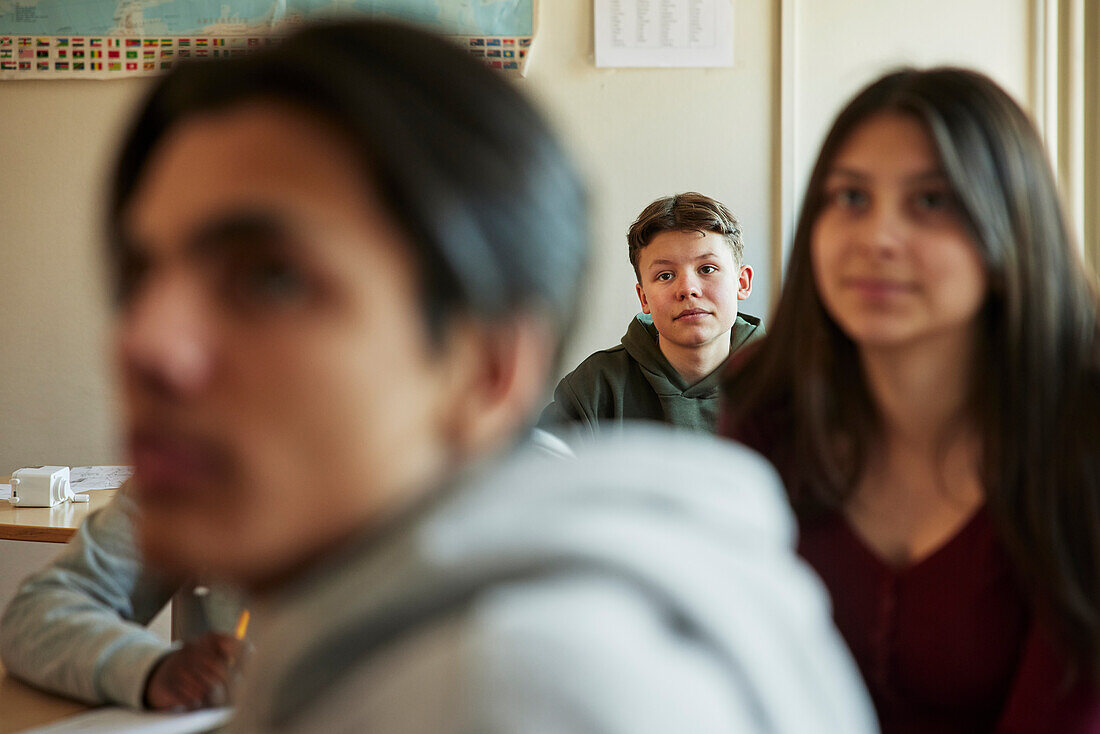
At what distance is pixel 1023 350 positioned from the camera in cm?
95

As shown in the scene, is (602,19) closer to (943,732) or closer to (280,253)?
(943,732)

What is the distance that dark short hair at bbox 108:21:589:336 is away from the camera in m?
0.38

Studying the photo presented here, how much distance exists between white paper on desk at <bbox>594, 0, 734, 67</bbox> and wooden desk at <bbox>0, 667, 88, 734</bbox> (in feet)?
8.54

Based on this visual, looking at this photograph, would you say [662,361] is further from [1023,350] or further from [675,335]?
[1023,350]

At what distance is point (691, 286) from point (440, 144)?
1895 mm

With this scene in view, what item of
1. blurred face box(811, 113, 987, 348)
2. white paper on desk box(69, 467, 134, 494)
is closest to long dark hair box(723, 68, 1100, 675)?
blurred face box(811, 113, 987, 348)

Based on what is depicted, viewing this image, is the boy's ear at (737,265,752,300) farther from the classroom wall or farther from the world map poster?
the world map poster

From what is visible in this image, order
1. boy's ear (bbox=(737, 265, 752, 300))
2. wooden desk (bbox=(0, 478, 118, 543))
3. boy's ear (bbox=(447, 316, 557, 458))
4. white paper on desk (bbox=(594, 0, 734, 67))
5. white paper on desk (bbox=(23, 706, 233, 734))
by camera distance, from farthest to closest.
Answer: white paper on desk (bbox=(594, 0, 734, 67)) < boy's ear (bbox=(737, 265, 752, 300)) < wooden desk (bbox=(0, 478, 118, 543)) < white paper on desk (bbox=(23, 706, 233, 734)) < boy's ear (bbox=(447, 316, 557, 458))

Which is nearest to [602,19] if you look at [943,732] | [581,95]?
[581,95]

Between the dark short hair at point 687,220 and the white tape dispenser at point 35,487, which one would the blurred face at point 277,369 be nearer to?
the white tape dispenser at point 35,487

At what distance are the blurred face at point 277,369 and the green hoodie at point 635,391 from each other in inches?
72.7

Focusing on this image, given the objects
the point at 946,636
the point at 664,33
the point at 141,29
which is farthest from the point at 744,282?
the point at 141,29

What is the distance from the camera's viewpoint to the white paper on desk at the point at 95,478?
7.55ft

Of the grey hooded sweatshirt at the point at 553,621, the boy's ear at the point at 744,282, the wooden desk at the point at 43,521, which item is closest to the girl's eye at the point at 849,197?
the grey hooded sweatshirt at the point at 553,621
